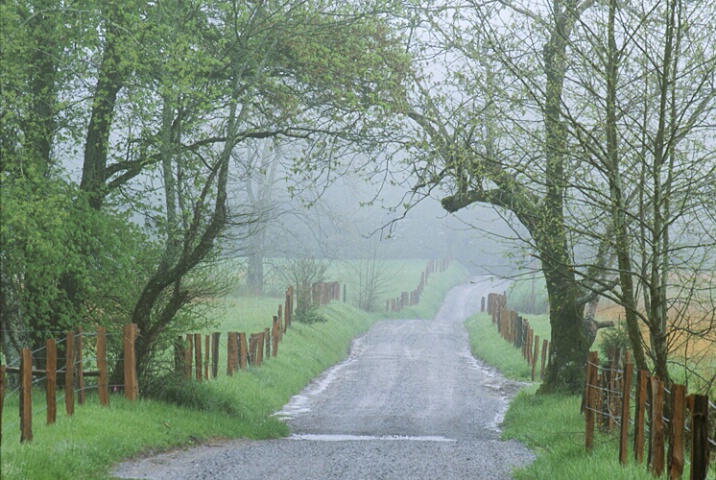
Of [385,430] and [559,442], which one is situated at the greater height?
[559,442]

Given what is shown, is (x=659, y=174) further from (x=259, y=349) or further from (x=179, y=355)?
(x=259, y=349)

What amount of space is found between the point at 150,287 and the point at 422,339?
81.3ft

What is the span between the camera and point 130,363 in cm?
1486

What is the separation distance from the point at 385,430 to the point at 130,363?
5305 millimetres

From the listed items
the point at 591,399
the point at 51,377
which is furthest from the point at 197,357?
the point at 591,399

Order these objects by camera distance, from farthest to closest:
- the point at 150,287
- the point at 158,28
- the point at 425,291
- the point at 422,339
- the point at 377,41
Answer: the point at 425,291, the point at 422,339, the point at 377,41, the point at 150,287, the point at 158,28

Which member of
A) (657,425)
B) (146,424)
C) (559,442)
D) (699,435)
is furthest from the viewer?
(559,442)

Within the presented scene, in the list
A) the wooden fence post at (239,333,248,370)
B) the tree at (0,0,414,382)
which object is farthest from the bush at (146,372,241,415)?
the wooden fence post at (239,333,248,370)

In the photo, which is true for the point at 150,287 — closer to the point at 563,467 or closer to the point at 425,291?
the point at 563,467

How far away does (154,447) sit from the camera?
12758mm

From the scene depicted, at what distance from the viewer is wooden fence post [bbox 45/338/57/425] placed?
11680 millimetres

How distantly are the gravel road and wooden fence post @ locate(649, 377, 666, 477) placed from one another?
246 cm

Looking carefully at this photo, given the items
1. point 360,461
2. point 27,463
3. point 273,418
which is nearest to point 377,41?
point 273,418

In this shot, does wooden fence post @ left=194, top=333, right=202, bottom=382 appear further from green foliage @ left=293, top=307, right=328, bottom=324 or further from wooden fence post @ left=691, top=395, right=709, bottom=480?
green foliage @ left=293, top=307, right=328, bottom=324
